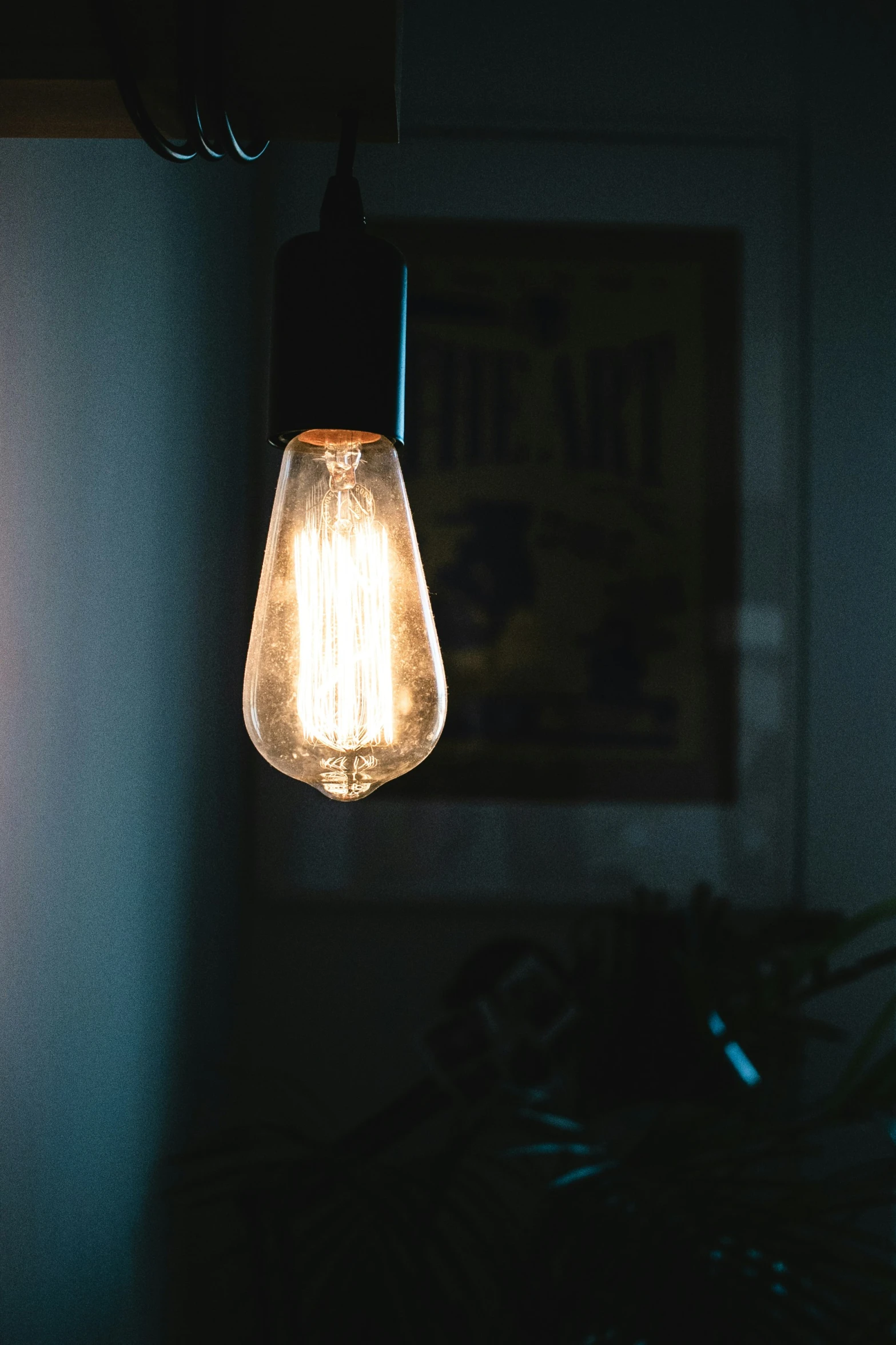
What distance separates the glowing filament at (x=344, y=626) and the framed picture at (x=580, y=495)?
85 centimetres

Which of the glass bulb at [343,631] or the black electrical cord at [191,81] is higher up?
the black electrical cord at [191,81]

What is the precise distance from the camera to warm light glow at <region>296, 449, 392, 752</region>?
1.07ft

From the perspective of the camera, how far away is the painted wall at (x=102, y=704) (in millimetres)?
484

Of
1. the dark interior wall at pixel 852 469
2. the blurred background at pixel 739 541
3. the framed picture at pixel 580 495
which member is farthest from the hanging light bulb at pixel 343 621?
the dark interior wall at pixel 852 469

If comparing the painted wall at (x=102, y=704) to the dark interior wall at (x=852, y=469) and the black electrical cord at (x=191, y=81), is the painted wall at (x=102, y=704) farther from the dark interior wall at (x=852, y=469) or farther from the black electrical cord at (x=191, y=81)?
the dark interior wall at (x=852, y=469)

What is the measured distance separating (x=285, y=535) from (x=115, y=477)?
38cm

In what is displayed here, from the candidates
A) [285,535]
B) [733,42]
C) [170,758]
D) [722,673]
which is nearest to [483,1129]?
[170,758]

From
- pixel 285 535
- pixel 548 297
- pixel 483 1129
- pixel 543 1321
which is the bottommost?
pixel 543 1321

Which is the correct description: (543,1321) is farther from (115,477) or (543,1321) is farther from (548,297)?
(548,297)

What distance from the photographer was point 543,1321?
2.28 ft

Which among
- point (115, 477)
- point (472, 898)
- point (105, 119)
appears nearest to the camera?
point (105, 119)

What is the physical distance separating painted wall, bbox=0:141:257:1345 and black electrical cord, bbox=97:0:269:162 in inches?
8.2

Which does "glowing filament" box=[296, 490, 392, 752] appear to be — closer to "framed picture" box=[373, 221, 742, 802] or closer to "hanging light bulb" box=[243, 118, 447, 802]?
"hanging light bulb" box=[243, 118, 447, 802]

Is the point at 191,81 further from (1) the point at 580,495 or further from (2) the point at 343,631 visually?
(1) the point at 580,495
